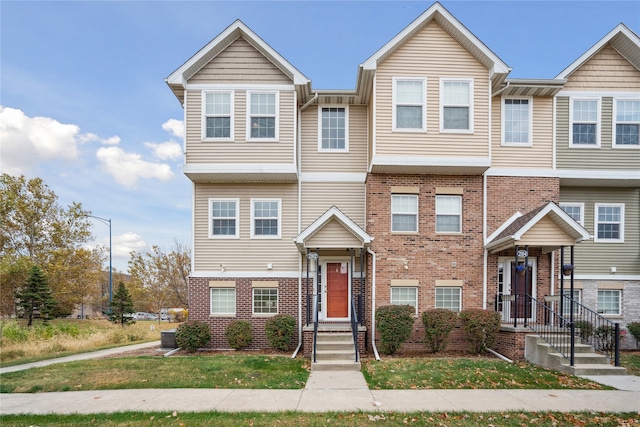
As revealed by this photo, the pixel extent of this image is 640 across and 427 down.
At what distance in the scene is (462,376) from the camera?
330 inches

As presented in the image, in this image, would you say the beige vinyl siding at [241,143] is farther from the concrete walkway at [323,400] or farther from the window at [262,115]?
the concrete walkway at [323,400]

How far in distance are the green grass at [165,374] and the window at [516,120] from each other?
1022cm

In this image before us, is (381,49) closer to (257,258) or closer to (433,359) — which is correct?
(257,258)

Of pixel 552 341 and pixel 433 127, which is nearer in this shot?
pixel 552 341

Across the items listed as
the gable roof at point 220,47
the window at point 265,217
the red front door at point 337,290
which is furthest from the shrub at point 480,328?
the gable roof at point 220,47

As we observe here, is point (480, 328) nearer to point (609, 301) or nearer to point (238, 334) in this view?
point (609, 301)

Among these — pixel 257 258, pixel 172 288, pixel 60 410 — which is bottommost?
pixel 172 288

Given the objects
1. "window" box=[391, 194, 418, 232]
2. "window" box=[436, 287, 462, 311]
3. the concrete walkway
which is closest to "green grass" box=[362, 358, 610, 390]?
the concrete walkway

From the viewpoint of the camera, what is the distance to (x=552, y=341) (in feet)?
32.6

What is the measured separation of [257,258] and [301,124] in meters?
5.09

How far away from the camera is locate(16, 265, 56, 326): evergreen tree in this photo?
21.4 m

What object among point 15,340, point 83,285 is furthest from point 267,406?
point 83,285

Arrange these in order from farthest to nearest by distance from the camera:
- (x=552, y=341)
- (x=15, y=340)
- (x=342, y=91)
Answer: (x=15, y=340)
(x=342, y=91)
(x=552, y=341)

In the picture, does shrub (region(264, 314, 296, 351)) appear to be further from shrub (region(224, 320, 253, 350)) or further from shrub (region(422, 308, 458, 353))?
shrub (region(422, 308, 458, 353))
